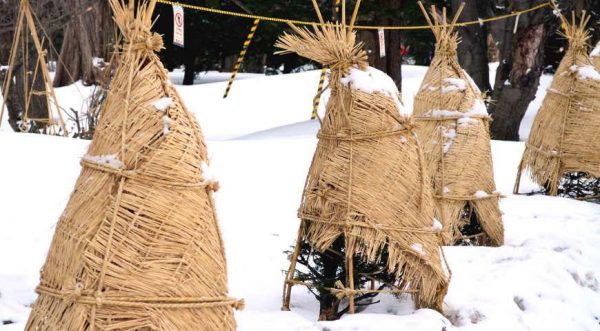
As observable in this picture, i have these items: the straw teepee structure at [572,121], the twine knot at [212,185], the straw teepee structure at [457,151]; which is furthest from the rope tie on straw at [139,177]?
the straw teepee structure at [572,121]

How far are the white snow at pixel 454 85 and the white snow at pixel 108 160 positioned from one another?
4106 mm

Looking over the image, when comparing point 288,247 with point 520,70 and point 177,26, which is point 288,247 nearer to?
point 177,26

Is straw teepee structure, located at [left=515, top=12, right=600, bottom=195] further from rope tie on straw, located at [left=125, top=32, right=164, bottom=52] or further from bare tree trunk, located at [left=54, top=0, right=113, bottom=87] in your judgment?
rope tie on straw, located at [left=125, top=32, right=164, bottom=52]

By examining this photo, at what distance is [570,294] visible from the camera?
5.51 meters

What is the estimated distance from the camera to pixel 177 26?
7.59 m

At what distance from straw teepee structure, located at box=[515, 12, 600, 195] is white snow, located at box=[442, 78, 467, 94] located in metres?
2.14

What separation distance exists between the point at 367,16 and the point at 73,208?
1129 cm

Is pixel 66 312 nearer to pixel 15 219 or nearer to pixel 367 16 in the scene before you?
pixel 15 219

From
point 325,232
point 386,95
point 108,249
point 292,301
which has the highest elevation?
point 386,95

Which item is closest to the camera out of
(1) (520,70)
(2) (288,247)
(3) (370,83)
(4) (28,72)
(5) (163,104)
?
(5) (163,104)

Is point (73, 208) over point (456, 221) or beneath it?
over

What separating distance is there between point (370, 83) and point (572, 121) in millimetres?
4404

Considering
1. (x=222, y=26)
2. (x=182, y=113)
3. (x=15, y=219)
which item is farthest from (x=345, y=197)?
(x=222, y=26)

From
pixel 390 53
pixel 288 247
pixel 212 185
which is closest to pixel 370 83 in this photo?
pixel 212 185
